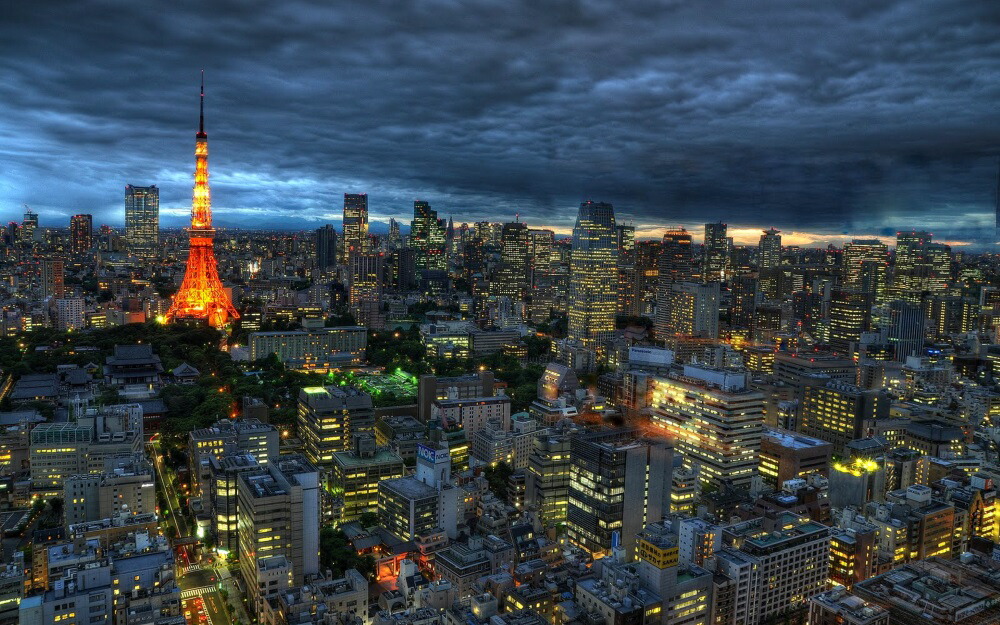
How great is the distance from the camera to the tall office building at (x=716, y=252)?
124 ft

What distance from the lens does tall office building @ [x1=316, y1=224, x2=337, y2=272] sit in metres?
47.0

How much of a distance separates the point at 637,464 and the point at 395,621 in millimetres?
4224

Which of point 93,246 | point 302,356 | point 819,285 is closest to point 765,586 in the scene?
point 302,356

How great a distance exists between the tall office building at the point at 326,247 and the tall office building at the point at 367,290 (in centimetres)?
983

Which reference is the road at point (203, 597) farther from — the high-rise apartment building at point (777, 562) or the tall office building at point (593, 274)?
the tall office building at point (593, 274)

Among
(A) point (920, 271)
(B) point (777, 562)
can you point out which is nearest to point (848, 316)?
(A) point (920, 271)

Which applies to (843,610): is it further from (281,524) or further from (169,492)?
(169,492)

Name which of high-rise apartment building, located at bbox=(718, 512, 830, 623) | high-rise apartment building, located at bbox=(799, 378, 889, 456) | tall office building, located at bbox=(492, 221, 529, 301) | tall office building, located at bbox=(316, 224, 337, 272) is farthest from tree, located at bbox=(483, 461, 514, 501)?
tall office building, located at bbox=(316, 224, 337, 272)

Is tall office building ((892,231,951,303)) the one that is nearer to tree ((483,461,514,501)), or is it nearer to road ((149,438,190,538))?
tree ((483,461,514,501))

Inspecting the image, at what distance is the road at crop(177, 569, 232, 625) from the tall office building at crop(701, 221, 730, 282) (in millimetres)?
31893

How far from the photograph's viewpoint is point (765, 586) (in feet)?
29.1

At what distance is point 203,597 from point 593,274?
2127cm

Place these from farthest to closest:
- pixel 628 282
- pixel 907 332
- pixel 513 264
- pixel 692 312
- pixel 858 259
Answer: pixel 513 264, pixel 628 282, pixel 858 259, pixel 692 312, pixel 907 332

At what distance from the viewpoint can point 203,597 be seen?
363 inches
